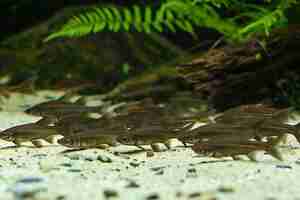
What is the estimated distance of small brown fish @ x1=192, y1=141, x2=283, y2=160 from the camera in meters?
3.01

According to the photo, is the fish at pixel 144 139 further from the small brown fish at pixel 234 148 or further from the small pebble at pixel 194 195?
the small pebble at pixel 194 195

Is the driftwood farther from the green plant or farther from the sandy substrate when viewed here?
the sandy substrate

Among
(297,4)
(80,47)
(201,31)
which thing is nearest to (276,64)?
(297,4)

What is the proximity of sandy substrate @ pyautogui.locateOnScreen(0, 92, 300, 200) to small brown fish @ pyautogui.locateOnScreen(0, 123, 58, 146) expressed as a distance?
6 centimetres

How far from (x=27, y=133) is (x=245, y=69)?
7.51 ft

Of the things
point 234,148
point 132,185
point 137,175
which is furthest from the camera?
point 234,148

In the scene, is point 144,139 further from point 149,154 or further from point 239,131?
point 239,131

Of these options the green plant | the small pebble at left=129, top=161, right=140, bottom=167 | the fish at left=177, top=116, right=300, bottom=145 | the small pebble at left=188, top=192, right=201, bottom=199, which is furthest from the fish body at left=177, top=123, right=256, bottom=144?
the green plant

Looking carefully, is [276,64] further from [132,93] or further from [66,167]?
[66,167]

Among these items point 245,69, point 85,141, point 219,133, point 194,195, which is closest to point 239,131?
point 219,133

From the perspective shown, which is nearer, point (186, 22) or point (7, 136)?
point (7, 136)

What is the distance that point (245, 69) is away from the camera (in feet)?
17.2

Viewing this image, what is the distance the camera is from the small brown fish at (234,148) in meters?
3.01

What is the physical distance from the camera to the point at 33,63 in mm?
8250
